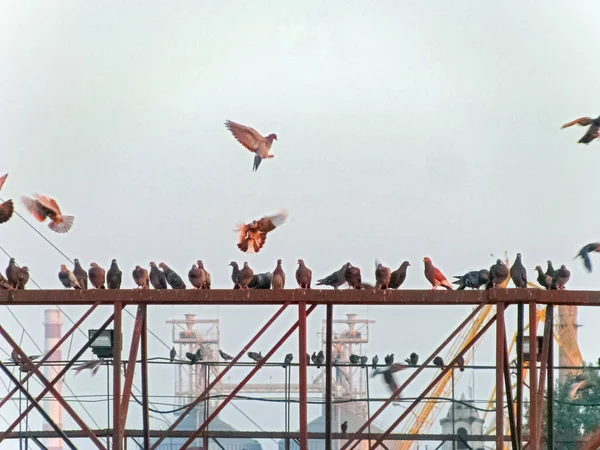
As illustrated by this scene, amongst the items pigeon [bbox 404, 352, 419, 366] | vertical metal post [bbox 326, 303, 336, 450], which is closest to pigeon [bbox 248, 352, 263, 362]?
pigeon [bbox 404, 352, 419, 366]

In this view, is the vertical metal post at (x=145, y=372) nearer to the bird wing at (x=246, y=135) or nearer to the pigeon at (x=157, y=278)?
the pigeon at (x=157, y=278)

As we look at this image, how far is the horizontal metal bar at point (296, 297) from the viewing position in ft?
50.3

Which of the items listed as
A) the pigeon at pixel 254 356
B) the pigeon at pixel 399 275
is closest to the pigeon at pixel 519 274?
the pigeon at pixel 399 275

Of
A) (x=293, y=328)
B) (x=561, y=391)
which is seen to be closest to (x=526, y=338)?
(x=293, y=328)

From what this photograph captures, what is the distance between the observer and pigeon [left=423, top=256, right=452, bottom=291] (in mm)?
18844

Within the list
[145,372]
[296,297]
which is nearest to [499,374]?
[296,297]

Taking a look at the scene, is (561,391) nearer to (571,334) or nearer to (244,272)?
(571,334)

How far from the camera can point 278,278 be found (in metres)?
18.4

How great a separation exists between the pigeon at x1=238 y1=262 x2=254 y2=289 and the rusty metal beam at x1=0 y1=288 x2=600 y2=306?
281cm

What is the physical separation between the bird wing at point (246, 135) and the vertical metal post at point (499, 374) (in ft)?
18.1

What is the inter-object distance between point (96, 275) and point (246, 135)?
124 inches

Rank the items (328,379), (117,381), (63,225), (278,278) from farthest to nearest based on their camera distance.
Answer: (63,225) < (278,278) < (328,379) < (117,381)

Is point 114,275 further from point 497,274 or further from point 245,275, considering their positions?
point 497,274

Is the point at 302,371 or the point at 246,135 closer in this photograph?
the point at 302,371
